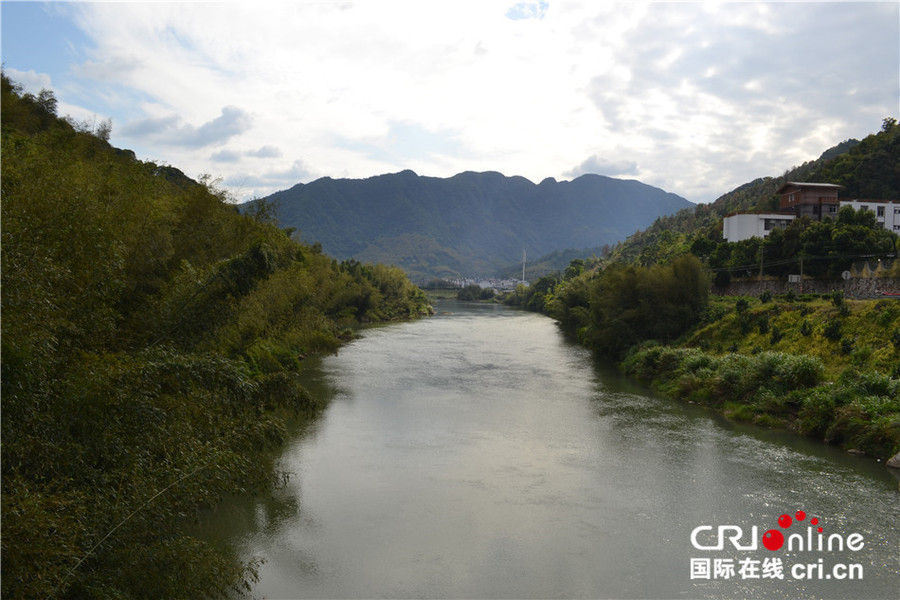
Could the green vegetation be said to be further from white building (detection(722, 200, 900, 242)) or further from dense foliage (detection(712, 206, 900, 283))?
white building (detection(722, 200, 900, 242))

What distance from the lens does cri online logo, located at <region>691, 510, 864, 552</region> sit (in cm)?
1026

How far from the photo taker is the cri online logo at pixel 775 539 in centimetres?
1026

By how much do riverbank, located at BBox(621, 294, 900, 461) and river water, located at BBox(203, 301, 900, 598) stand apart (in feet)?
2.72

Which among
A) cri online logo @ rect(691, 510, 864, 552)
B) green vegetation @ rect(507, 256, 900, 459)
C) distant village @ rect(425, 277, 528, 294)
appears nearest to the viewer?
cri online logo @ rect(691, 510, 864, 552)

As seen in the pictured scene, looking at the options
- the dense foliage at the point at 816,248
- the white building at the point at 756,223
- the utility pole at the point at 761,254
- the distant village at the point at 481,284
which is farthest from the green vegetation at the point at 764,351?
the distant village at the point at 481,284

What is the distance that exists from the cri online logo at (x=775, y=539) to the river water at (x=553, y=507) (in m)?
0.06

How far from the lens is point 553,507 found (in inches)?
467

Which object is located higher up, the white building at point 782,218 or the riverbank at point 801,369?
the white building at point 782,218

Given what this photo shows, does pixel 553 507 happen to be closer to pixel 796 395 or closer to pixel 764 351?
pixel 796 395

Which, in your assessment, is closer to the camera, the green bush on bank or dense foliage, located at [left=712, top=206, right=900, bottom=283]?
the green bush on bank

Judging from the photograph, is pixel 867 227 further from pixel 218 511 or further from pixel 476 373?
pixel 218 511

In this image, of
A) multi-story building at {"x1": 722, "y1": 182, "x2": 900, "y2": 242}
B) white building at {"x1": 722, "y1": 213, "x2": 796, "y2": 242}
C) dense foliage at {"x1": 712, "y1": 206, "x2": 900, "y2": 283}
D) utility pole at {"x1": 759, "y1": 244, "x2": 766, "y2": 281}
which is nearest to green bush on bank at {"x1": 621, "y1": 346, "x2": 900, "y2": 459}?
dense foliage at {"x1": 712, "y1": 206, "x2": 900, "y2": 283}

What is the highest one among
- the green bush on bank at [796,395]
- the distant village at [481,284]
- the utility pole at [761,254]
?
the utility pole at [761,254]

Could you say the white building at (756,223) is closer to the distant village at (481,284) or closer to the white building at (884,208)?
the white building at (884,208)
